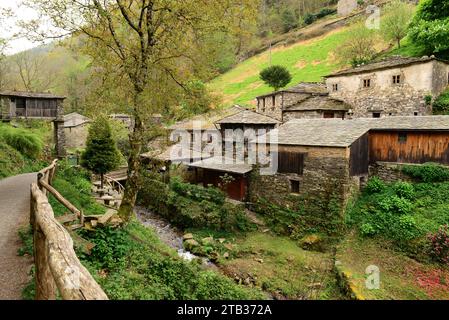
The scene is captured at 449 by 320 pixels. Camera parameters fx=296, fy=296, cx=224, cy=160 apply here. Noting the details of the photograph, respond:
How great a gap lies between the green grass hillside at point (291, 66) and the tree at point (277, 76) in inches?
146

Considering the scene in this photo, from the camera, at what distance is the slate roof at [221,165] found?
2101cm

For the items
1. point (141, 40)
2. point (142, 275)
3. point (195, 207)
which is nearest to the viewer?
point (142, 275)

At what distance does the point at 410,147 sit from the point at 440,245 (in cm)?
631

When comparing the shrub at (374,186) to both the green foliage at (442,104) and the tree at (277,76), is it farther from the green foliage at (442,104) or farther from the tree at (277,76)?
the tree at (277,76)

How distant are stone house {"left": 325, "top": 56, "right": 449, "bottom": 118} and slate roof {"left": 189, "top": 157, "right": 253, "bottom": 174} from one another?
45.5 feet

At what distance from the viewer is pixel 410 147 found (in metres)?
17.5

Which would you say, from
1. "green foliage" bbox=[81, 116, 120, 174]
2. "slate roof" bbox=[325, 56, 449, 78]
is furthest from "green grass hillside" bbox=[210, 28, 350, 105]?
"green foliage" bbox=[81, 116, 120, 174]

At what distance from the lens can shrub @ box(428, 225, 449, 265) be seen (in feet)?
43.3

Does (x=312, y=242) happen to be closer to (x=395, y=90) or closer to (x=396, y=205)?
(x=396, y=205)

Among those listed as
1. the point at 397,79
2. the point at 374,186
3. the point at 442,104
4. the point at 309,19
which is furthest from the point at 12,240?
the point at 309,19

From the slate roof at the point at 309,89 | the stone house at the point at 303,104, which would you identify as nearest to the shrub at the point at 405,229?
the stone house at the point at 303,104

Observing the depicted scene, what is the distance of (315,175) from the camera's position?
1778 centimetres
